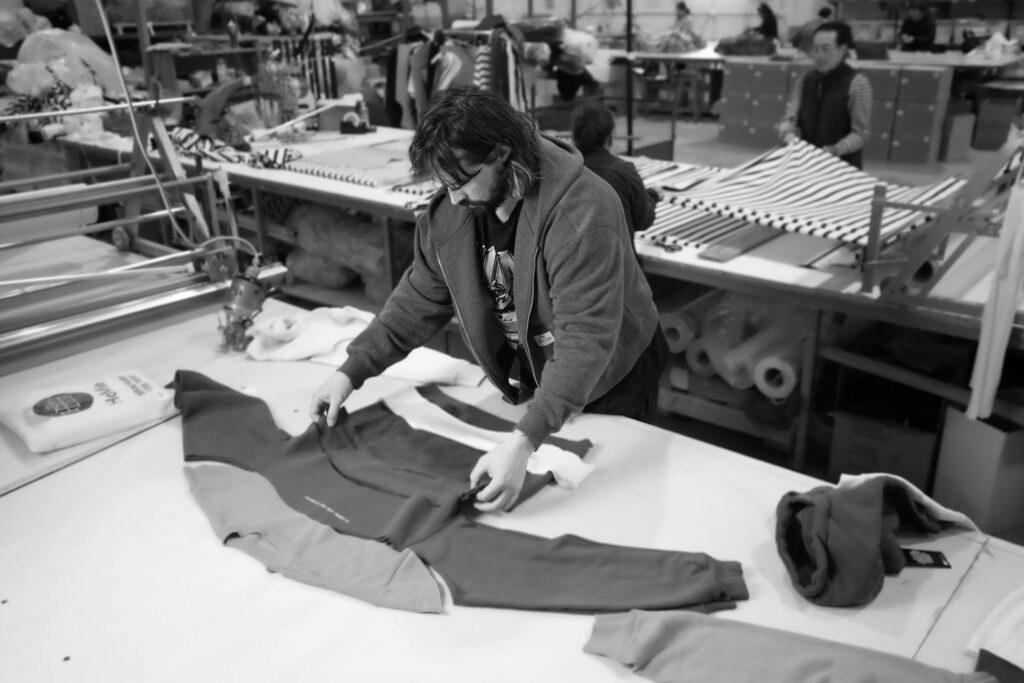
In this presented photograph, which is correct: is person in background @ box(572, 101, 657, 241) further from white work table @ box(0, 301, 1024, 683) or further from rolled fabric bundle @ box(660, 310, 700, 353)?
white work table @ box(0, 301, 1024, 683)

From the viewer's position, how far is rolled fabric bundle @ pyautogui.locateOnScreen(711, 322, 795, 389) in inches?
109

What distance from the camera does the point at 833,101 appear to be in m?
4.04

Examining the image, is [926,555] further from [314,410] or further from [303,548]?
[314,410]

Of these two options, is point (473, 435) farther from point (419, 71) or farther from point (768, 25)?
point (768, 25)

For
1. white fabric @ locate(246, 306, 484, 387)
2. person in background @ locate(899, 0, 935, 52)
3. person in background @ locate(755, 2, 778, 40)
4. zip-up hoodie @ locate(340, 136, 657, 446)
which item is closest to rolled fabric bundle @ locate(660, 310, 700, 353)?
white fabric @ locate(246, 306, 484, 387)

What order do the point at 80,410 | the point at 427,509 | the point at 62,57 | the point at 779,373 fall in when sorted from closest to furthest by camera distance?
1. the point at 427,509
2. the point at 80,410
3. the point at 779,373
4. the point at 62,57

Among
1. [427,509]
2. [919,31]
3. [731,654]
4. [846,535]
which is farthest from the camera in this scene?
[919,31]

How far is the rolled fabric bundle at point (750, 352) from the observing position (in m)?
2.77

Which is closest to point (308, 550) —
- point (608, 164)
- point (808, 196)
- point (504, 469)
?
point (504, 469)

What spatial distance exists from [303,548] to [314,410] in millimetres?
377

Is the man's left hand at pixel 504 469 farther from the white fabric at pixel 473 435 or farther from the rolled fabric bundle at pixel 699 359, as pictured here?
the rolled fabric bundle at pixel 699 359

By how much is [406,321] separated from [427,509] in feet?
1.54

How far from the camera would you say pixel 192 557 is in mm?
1432

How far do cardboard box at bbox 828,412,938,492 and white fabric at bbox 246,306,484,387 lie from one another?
1255mm
